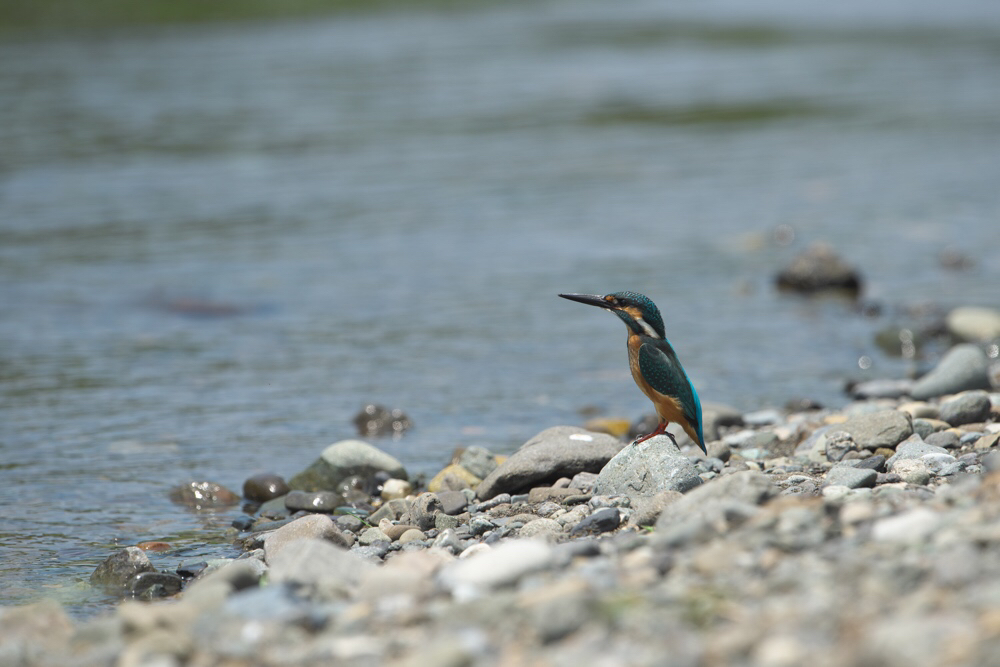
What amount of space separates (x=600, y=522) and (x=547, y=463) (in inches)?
48.7

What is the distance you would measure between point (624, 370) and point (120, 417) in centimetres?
441

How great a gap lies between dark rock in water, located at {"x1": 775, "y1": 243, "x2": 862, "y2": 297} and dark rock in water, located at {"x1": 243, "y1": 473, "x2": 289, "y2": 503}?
24.3 ft

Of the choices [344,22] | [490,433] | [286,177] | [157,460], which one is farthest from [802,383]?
[344,22]

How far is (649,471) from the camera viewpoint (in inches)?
245

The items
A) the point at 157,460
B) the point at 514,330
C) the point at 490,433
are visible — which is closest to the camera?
the point at 157,460

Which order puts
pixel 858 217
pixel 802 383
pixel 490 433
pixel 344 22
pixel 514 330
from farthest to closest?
pixel 344 22 → pixel 858 217 → pixel 514 330 → pixel 802 383 → pixel 490 433

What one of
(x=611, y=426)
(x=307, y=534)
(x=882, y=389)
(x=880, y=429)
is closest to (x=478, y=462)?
(x=611, y=426)

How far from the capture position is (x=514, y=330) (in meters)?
11.7

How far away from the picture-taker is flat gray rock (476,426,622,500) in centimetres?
702

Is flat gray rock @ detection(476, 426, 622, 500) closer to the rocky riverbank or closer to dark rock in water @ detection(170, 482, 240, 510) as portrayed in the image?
the rocky riverbank

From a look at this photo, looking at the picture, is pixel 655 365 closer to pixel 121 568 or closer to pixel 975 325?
pixel 121 568

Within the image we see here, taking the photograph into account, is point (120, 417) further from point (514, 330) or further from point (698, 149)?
point (698, 149)

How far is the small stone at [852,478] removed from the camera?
6105mm

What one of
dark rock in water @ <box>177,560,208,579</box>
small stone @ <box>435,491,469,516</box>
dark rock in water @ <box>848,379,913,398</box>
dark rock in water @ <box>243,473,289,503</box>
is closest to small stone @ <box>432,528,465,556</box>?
small stone @ <box>435,491,469,516</box>
